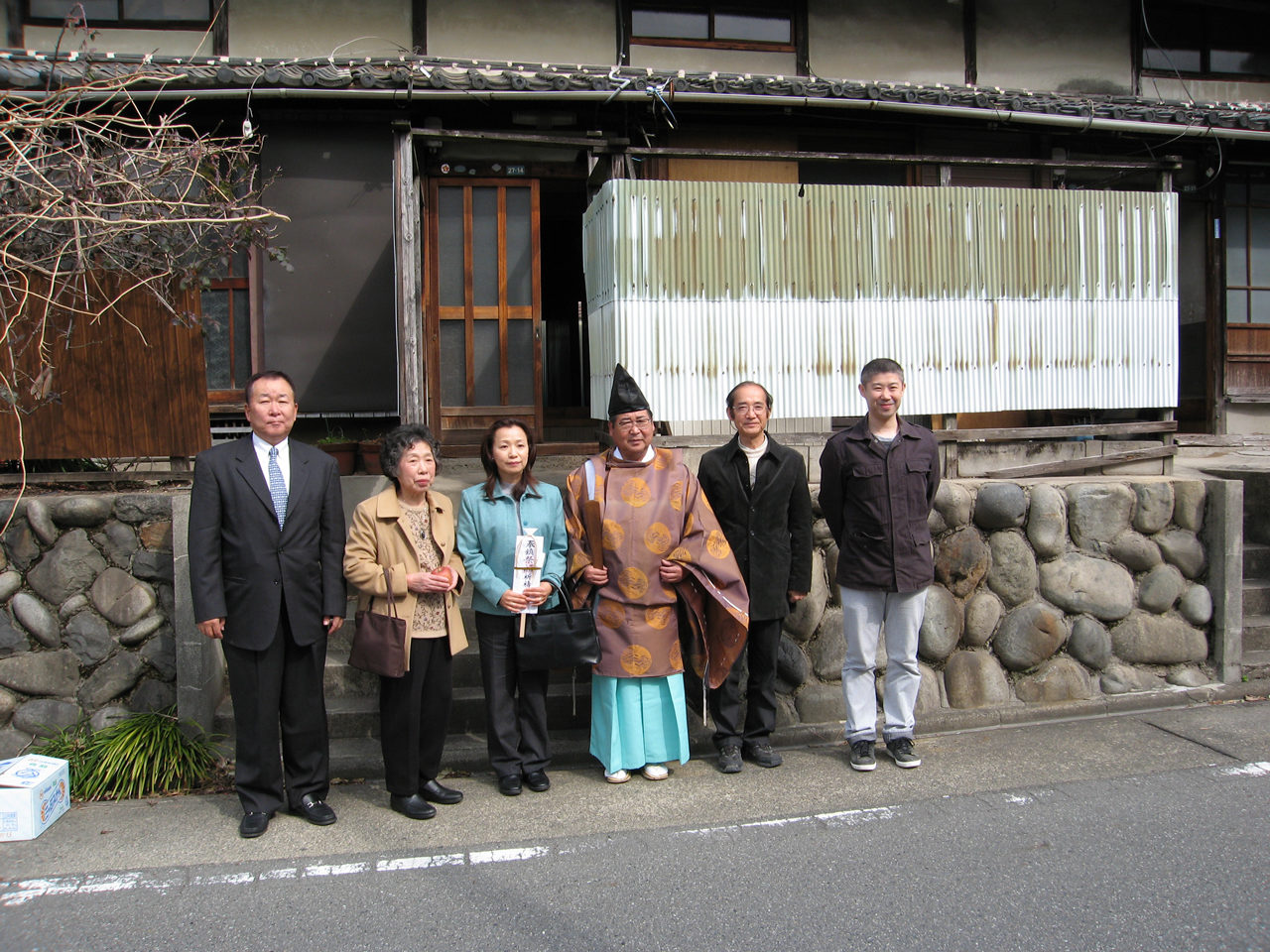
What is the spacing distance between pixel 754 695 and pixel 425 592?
73.2 inches

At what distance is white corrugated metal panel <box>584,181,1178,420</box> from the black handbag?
2.53 metres

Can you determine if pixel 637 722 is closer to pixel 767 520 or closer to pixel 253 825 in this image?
pixel 767 520

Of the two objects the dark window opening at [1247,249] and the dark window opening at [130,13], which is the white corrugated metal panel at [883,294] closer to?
the dark window opening at [1247,249]

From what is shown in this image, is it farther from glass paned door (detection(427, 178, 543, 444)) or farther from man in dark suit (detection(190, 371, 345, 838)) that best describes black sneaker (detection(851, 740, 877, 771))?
glass paned door (detection(427, 178, 543, 444))

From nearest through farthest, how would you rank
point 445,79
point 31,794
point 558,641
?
point 31,794, point 558,641, point 445,79

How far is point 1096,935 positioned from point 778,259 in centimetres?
497

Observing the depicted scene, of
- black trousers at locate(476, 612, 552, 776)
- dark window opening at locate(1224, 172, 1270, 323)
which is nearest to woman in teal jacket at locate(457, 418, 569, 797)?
black trousers at locate(476, 612, 552, 776)

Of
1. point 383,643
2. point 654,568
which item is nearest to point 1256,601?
point 654,568

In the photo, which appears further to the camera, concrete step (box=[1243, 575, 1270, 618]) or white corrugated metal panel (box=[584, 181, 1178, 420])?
white corrugated metal panel (box=[584, 181, 1178, 420])

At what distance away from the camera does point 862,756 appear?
4625mm

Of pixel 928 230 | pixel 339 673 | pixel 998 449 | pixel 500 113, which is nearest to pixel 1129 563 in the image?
pixel 998 449

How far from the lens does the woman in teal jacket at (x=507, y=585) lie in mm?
4371

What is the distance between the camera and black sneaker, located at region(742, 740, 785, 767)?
468 centimetres

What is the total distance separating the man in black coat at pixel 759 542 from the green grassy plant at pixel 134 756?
274cm
